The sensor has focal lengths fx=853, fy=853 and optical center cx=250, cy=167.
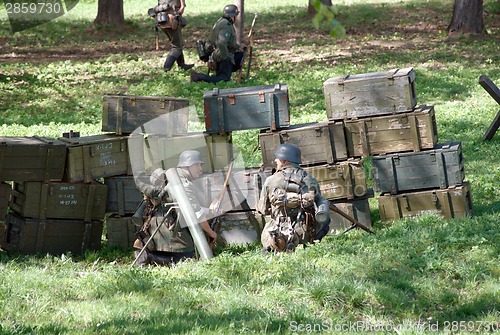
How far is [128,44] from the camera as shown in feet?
93.0

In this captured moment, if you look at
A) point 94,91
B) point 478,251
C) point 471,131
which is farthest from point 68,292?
point 94,91

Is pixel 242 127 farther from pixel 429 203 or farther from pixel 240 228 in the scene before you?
pixel 429 203

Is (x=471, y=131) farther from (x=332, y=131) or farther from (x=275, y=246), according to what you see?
(x=275, y=246)

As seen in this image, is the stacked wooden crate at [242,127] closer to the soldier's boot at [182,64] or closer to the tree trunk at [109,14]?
the soldier's boot at [182,64]

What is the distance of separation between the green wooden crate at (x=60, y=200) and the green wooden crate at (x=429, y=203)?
400 centimetres

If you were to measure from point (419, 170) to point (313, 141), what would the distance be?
5.03 feet

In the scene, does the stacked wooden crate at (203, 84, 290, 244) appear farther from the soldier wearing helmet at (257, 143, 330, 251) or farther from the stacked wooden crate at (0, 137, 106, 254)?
the stacked wooden crate at (0, 137, 106, 254)

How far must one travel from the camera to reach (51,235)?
38.3 ft

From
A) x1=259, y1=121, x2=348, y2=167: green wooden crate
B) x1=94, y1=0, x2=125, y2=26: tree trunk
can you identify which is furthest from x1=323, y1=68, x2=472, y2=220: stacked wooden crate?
x1=94, y1=0, x2=125, y2=26: tree trunk

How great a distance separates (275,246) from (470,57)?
15.7 m

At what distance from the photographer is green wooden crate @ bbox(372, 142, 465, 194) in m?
11.8

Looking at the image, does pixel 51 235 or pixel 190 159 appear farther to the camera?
pixel 51 235

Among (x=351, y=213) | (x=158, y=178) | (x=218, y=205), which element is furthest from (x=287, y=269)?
(x=351, y=213)

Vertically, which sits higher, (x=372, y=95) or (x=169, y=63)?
(x=169, y=63)
